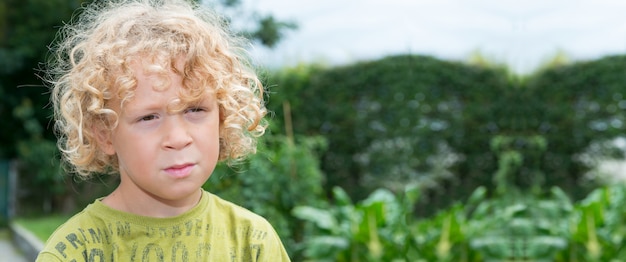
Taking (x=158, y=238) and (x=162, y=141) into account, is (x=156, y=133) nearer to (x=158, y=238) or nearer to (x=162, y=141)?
(x=162, y=141)

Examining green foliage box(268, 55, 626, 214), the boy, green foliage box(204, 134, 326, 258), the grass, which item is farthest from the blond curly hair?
the grass

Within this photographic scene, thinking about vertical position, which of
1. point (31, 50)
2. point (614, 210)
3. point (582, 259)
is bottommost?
point (582, 259)

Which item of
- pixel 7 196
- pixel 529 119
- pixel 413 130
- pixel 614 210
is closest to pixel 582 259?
pixel 614 210

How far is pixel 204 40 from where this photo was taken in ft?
6.18

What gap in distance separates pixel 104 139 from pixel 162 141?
27 cm

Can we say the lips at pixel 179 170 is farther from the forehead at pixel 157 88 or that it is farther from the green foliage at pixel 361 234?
the green foliage at pixel 361 234

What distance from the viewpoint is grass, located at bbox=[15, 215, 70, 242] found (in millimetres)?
8348

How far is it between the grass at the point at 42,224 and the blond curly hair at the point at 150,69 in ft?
20.3

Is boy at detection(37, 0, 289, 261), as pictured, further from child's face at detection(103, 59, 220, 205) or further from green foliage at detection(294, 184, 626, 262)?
green foliage at detection(294, 184, 626, 262)

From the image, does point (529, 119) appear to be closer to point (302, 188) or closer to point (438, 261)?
point (438, 261)

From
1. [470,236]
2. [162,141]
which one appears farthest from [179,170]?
[470,236]

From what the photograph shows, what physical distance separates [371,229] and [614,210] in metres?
1.85

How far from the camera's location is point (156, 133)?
68.1 inches

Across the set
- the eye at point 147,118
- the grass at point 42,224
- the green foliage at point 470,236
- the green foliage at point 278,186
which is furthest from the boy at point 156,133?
the grass at point 42,224
